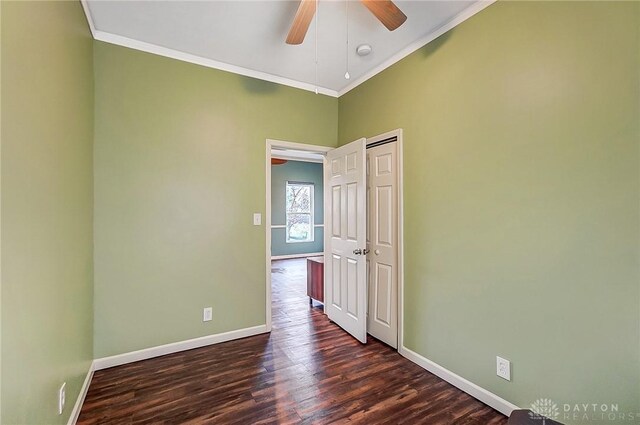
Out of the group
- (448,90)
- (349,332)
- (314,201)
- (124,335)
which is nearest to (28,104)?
(124,335)

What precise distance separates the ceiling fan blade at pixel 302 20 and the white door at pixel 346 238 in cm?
120

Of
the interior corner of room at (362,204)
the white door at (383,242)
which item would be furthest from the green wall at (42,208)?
the white door at (383,242)

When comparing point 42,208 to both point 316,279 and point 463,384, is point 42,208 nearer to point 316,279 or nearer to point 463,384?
point 463,384

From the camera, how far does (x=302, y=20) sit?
184 cm

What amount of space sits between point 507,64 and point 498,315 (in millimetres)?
1712

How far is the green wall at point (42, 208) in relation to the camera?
101 centimetres

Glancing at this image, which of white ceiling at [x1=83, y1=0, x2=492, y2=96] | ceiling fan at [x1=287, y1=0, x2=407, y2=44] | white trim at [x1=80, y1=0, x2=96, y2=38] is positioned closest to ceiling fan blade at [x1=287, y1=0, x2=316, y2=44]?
ceiling fan at [x1=287, y1=0, x2=407, y2=44]

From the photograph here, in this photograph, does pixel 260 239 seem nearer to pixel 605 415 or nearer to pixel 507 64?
pixel 507 64

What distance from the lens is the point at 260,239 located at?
10.3 feet

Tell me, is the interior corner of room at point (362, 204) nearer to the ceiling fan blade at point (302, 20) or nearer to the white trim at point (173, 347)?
the white trim at point (173, 347)

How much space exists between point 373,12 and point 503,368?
250 centimetres

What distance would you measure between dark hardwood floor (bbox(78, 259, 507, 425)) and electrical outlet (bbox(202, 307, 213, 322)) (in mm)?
284

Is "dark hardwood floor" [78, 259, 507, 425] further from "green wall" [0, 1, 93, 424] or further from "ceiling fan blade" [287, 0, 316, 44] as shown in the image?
"ceiling fan blade" [287, 0, 316, 44]

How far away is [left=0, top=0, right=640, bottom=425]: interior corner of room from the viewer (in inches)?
53.7
